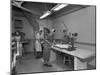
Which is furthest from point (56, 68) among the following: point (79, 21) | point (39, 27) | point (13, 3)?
point (13, 3)

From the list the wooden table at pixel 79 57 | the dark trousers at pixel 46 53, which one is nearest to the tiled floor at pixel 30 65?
the dark trousers at pixel 46 53

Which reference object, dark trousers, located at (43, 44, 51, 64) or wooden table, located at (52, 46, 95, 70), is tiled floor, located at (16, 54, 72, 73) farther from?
wooden table, located at (52, 46, 95, 70)

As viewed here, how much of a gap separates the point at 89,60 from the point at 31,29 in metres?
1.19

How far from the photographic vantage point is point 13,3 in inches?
78.2

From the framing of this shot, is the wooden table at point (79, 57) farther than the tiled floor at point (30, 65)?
Yes

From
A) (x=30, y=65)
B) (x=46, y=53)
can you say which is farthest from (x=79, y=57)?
(x=30, y=65)

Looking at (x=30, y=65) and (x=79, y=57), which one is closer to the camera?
(x=30, y=65)

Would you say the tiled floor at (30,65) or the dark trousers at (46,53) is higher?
the dark trousers at (46,53)

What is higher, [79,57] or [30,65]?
[79,57]

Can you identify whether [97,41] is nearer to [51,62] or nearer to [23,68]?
[51,62]

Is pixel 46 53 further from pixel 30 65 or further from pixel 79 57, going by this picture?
pixel 79 57

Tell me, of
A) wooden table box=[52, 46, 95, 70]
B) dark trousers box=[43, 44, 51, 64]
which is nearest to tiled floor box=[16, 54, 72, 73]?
dark trousers box=[43, 44, 51, 64]

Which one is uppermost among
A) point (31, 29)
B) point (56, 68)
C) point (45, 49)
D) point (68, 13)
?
point (68, 13)

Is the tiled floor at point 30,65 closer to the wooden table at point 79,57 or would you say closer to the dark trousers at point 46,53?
the dark trousers at point 46,53
